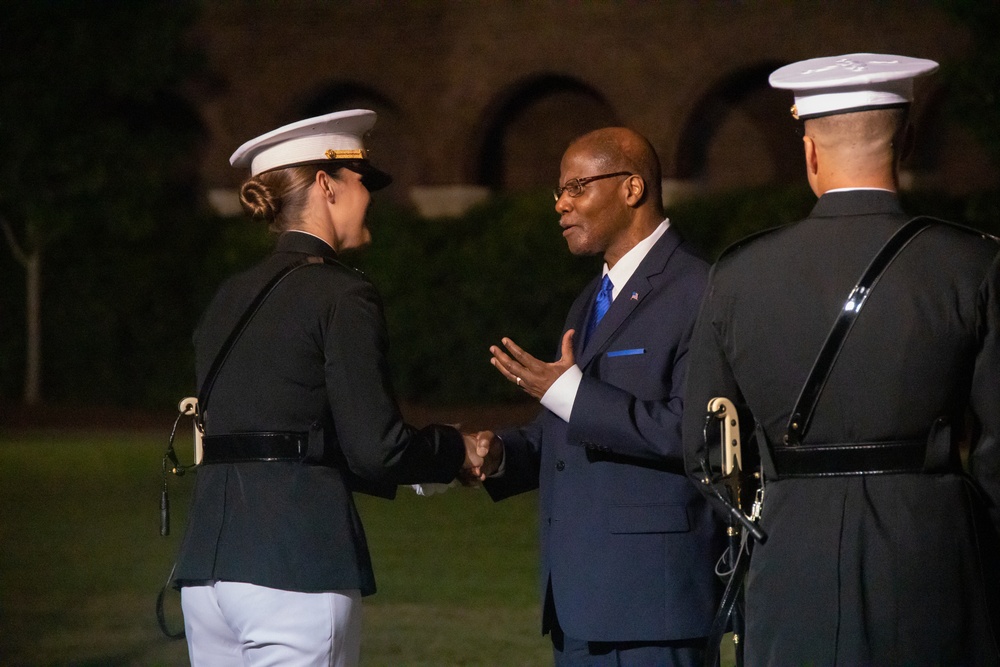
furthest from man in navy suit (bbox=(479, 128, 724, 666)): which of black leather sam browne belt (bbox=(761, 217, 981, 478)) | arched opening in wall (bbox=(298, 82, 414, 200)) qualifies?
arched opening in wall (bbox=(298, 82, 414, 200))

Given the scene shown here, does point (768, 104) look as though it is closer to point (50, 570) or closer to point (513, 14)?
point (513, 14)

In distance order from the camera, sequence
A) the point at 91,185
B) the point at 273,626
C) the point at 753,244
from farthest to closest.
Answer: the point at 91,185 → the point at 273,626 → the point at 753,244

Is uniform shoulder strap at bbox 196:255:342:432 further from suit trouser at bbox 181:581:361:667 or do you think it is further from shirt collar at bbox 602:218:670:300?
shirt collar at bbox 602:218:670:300

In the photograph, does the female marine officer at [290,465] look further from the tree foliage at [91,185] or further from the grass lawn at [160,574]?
the tree foliage at [91,185]

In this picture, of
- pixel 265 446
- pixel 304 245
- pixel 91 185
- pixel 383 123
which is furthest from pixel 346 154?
pixel 383 123

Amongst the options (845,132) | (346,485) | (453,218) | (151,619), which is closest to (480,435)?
(346,485)

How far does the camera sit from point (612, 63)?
24719 mm

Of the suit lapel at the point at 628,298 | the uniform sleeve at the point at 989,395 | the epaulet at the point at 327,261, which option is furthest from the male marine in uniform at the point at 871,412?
the epaulet at the point at 327,261

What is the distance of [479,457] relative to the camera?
4.99 m

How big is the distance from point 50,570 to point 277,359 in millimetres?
6765

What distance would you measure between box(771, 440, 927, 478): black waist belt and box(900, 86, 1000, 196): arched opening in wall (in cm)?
2061

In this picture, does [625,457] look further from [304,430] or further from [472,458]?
[304,430]

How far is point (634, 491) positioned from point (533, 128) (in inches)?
880

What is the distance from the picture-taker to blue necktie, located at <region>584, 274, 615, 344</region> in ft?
16.4
